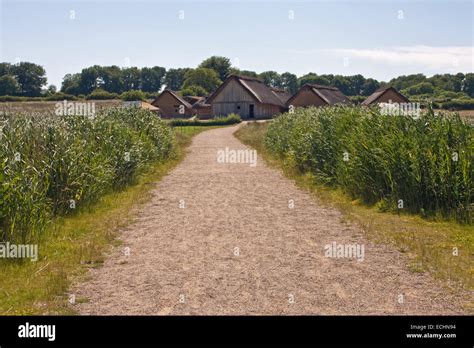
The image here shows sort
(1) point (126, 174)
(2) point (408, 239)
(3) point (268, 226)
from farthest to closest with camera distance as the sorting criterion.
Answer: (1) point (126, 174) < (3) point (268, 226) < (2) point (408, 239)

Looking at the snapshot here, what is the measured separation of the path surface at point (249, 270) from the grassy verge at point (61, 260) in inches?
11.9

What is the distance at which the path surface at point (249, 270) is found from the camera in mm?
6695

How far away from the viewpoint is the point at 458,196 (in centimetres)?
1205

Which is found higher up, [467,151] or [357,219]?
[467,151]

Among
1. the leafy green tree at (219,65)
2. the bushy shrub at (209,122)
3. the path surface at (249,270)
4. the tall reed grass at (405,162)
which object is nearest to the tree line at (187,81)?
the leafy green tree at (219,65)

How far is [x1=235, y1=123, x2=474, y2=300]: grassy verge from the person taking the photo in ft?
27.1

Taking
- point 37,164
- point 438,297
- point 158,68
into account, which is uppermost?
point 158,68

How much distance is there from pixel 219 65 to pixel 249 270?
142 metres

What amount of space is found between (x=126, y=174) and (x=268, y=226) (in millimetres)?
7568

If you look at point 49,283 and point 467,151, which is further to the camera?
point 467,151

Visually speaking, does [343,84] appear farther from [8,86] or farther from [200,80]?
[8,86]

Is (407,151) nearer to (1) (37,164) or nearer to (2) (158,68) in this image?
(1) (37,164)

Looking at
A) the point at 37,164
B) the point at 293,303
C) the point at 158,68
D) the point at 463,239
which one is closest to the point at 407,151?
the point at 463,239

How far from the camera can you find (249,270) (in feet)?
27.2
